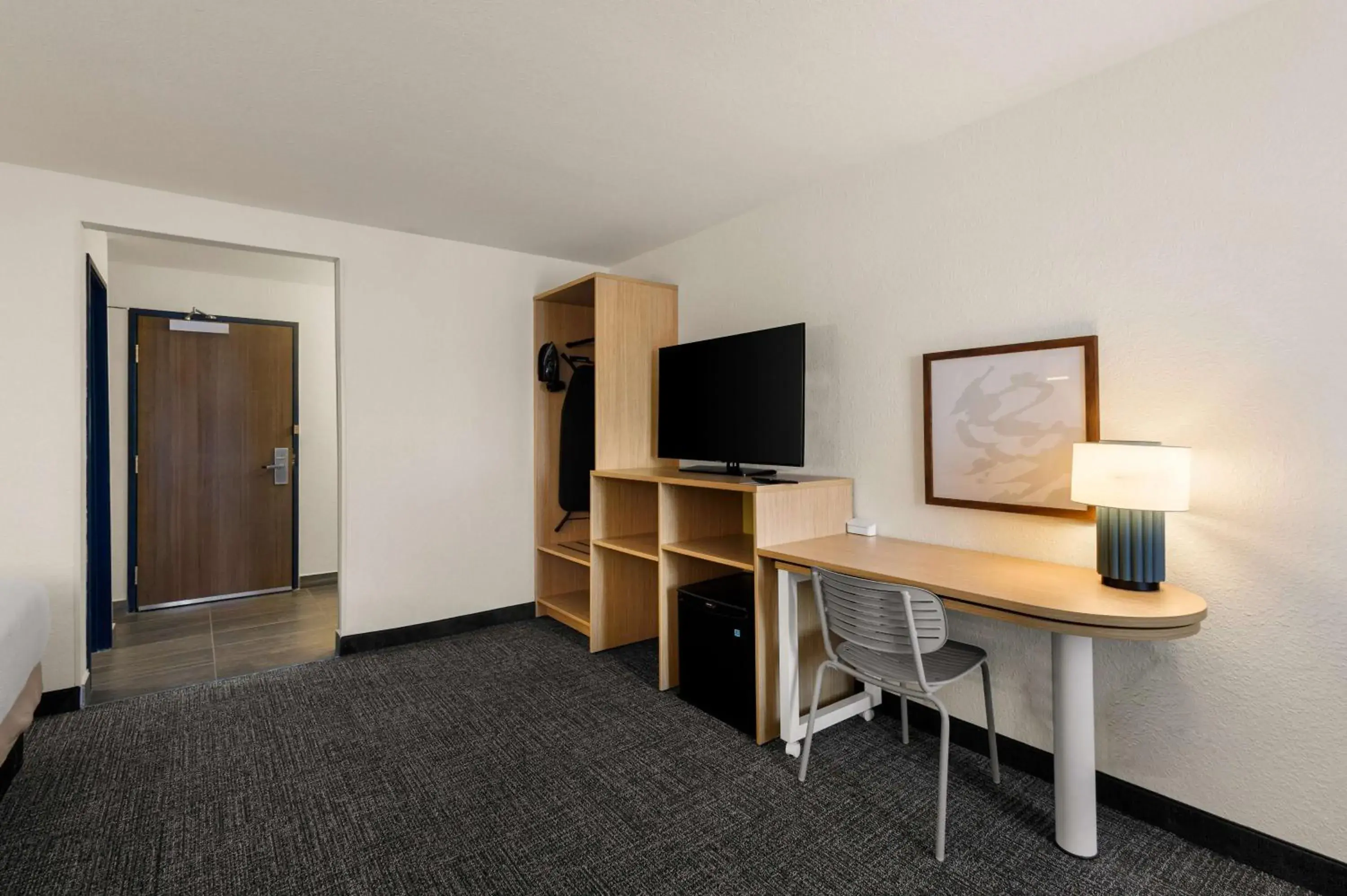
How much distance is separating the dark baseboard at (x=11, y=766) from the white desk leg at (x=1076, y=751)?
3248 millimetres

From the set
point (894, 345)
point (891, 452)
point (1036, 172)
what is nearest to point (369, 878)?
point (891, 452)

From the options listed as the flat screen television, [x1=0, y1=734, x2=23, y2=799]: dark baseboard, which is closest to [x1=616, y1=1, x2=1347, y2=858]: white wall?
the flat screen television

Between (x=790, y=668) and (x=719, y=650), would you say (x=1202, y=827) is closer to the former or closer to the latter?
(x=790, y=668)

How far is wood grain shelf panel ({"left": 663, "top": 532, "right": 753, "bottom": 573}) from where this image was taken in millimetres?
2564

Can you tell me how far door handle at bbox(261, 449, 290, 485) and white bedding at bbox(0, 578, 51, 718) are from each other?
2571 mm

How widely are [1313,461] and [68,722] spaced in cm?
452

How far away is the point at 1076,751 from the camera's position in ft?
5.83

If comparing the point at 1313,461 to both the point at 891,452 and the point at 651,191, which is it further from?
the point at 651,191

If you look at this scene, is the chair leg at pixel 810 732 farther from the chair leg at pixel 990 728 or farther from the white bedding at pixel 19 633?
the white bedding at pixel 19 633

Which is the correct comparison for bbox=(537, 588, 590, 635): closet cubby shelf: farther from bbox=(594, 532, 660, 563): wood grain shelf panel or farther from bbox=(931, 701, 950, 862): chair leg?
bbox=(931, 701, 950, 862): chair leg

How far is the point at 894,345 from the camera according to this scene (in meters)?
2.62

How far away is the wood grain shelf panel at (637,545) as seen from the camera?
3080 mm

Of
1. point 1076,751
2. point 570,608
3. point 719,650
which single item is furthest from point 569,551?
point 1076,751

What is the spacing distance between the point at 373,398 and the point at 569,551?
1.46 metres
